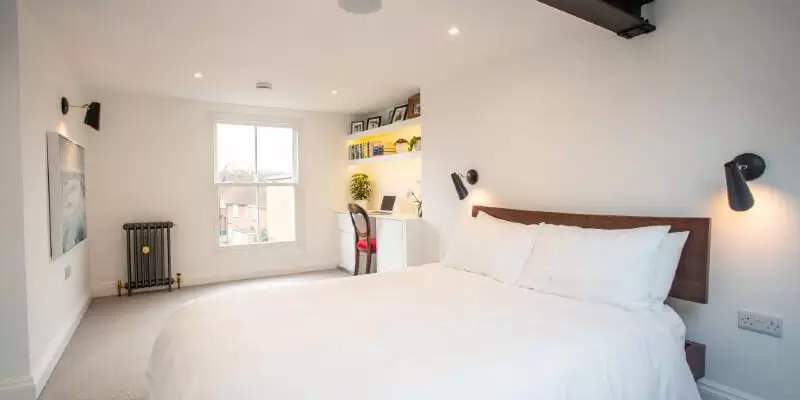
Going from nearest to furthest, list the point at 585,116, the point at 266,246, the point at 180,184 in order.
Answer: the point at 585,116 → the point at 180,184 → the point at 266,246

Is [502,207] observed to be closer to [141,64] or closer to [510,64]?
[510,64]

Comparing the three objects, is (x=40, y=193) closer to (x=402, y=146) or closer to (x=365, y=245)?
(x=365, y=245)

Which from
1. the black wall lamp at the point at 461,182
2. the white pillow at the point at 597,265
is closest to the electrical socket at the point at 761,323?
the white pillow at the point at 597,265

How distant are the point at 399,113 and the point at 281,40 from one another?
2.19 metres

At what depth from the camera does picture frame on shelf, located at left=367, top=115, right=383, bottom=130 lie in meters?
5.56

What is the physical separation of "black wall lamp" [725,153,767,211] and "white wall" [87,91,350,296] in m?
4.84

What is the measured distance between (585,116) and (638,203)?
27.4 inches

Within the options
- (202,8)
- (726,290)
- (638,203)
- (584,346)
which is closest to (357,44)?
(202,8)

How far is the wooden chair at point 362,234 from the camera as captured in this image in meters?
4.89

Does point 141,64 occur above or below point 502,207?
above

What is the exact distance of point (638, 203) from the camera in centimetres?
258

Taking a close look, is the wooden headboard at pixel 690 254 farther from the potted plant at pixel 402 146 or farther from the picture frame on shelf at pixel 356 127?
the picture frame on shelf at pixel 356 127

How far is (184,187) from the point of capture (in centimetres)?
509

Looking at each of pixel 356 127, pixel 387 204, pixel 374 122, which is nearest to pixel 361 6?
pixel 374 122
